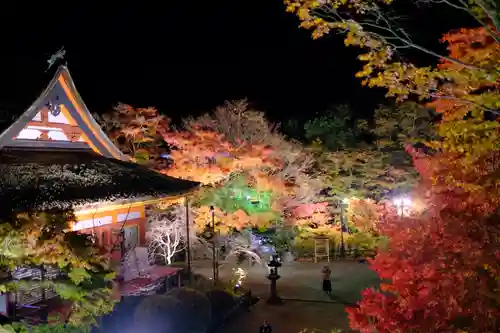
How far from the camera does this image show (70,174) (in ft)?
32.5

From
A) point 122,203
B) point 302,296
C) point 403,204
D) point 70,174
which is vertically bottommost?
point 302,296

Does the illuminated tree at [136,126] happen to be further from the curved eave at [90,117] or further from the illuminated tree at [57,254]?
the illuminated tree at [57,254]

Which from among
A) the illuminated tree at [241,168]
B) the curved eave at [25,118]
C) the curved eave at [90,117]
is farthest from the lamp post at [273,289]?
the curved eave at [25,118]

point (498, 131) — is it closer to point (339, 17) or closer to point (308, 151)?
point (339, 17)

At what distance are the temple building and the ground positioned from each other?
10.8ft

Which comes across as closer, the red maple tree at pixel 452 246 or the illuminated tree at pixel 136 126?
the red maple tree at pixel 452 246

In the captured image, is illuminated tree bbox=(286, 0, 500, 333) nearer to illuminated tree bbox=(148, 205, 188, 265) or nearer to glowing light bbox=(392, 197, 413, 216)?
illuminated tree bbox=(148, 205, 188, 265)

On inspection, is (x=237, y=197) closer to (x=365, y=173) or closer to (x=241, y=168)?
(x=241, y=168)

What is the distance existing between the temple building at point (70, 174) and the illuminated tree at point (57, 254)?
1.20 meters

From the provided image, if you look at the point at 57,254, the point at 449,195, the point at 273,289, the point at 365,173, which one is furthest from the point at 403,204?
the point at 57,254

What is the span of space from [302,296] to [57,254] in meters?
11.1

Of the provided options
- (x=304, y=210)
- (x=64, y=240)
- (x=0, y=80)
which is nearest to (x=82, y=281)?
(x=64, y=240)

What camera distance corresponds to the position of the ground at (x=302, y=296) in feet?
42.1

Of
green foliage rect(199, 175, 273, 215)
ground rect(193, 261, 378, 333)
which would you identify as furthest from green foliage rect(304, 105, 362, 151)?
ground rect(193, 261, 378, 333)
